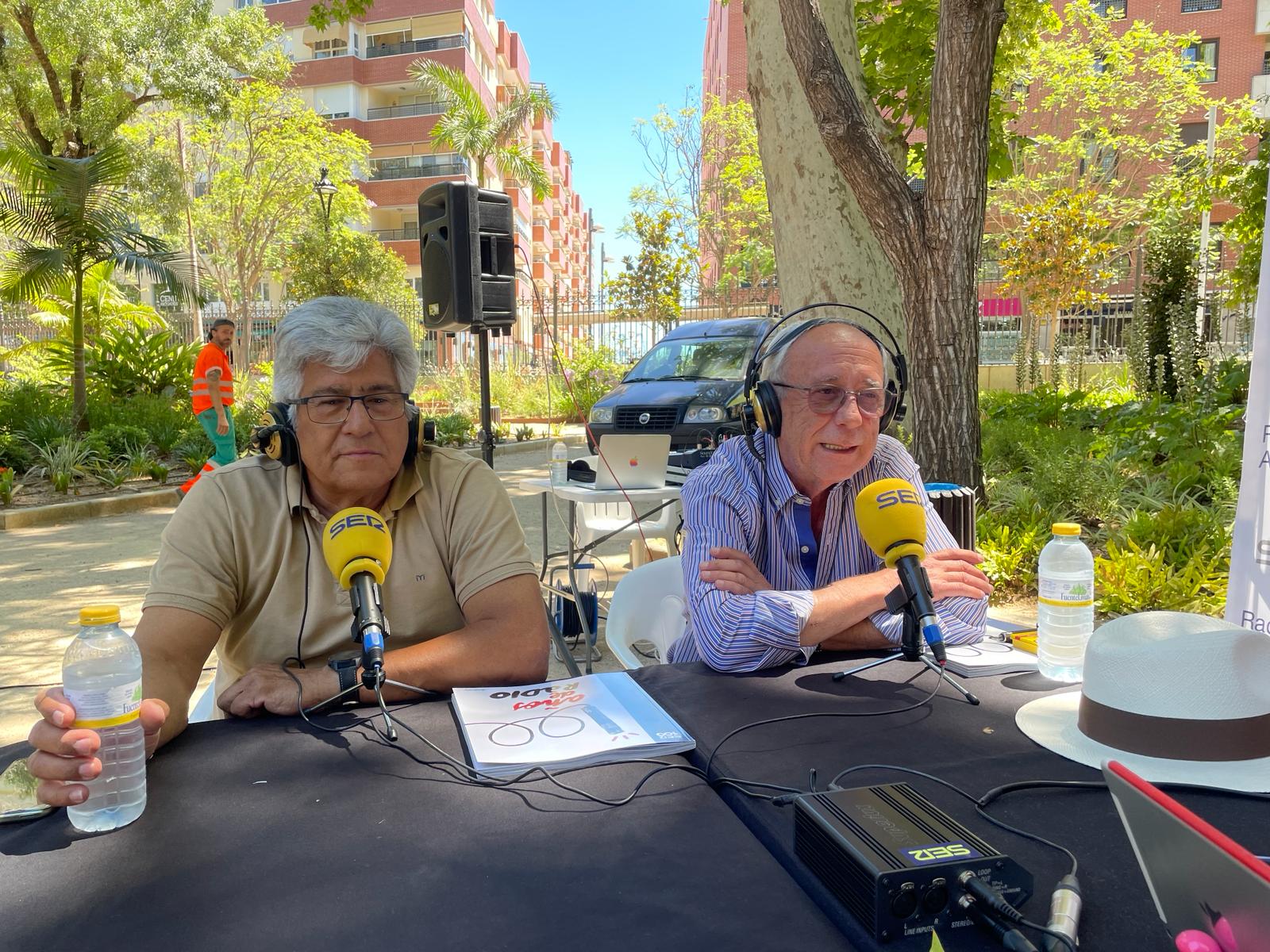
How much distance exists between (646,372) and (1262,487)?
808cm

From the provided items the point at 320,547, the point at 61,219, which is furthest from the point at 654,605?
the point at 61,219

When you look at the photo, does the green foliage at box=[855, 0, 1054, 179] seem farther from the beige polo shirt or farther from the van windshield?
the beige polo shirt

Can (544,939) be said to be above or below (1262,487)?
below

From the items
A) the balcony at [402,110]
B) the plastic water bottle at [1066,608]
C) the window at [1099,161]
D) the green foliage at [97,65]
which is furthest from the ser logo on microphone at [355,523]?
the balcony at [402,110]

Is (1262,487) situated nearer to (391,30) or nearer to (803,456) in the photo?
(803,456)

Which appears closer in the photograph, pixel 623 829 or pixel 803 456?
pixel 623 829

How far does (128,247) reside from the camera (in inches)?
516

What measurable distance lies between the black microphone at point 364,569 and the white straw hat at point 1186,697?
117cm

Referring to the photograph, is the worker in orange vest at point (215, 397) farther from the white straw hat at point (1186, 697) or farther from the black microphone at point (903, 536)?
the white straw hat at point (1186, 697)

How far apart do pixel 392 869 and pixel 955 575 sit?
1.47 metres

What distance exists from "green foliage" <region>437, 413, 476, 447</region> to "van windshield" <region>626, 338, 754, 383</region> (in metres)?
4.44

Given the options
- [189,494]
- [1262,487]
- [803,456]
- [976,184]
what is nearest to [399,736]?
[189,494]

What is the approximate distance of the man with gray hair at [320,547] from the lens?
1.97 m

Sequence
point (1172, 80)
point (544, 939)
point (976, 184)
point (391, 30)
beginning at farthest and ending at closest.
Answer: point (391, 30), point (1172, 80), point (976, 184), point (544, 939)
